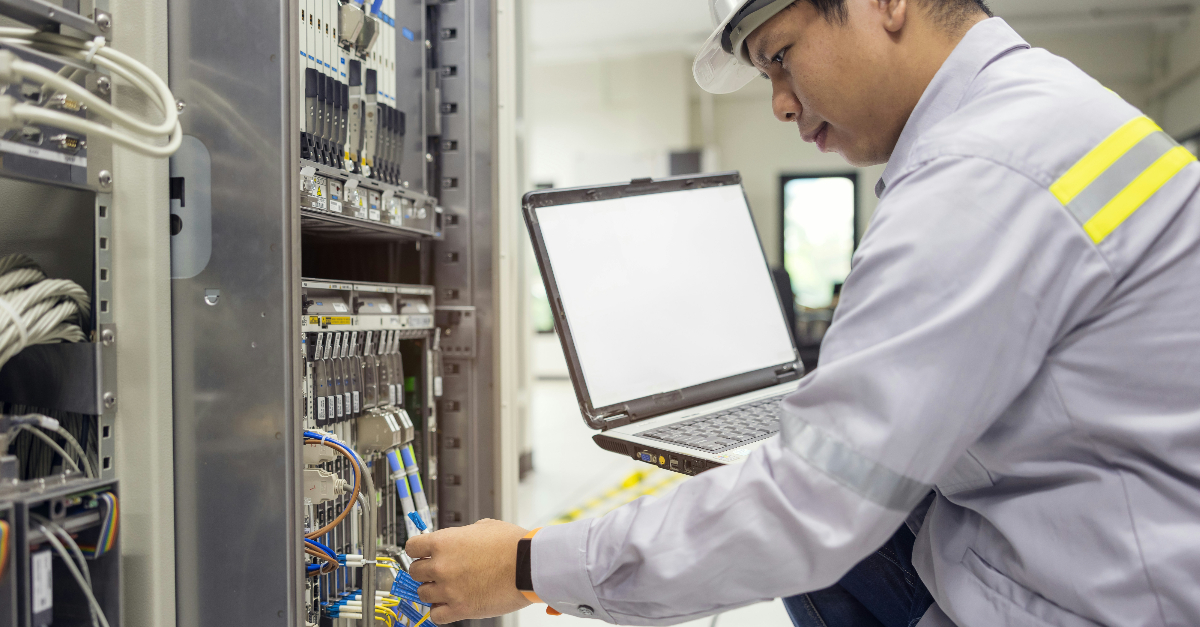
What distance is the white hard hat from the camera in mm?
888

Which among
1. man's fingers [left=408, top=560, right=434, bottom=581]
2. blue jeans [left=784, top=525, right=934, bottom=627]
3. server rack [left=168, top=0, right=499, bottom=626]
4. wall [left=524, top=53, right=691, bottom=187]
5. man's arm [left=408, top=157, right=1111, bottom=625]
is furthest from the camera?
wall [left=524, top=53, right=691, bottom=187]

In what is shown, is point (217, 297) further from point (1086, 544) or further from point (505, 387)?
point (1086, 544)

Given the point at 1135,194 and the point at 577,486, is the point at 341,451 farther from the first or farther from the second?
the point at 577,486

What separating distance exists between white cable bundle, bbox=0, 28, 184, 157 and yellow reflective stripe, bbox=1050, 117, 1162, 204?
2.89ft

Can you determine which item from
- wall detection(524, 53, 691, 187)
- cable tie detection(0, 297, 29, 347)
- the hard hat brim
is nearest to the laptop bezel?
the hard hat brim

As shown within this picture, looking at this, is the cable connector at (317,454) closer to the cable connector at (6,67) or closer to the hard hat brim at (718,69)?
the cable connector at (6,67)

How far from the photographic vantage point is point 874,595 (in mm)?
1051

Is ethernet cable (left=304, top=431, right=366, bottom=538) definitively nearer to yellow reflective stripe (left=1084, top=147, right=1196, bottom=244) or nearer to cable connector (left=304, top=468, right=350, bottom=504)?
cable connector (left=304, top=468, right=350, bottom=504)

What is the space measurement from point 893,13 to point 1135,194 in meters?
0.32

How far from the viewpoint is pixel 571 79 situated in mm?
7961

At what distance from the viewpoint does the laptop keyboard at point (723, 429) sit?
3.36 feet

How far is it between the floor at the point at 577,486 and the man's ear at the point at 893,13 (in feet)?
5.10

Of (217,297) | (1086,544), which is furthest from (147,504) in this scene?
(1086,544)

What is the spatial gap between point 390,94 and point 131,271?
0.61m
